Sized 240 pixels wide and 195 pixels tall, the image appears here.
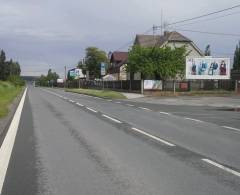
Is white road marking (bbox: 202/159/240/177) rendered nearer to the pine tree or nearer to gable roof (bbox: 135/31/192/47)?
gable roof (bbox: 135/31/192/47)

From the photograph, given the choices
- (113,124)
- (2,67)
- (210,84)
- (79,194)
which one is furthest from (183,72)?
(2,67)

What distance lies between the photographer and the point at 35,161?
33.4 feet

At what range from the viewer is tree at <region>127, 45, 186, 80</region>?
6606 centimetres

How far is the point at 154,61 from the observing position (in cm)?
6662

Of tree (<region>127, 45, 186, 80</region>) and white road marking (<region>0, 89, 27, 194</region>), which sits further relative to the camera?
tree (<region>127, 45, 186, 80</region>)

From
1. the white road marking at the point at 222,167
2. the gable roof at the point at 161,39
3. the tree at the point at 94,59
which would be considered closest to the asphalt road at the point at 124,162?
the white road marking at the point at 222,167

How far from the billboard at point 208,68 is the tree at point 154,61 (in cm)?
468

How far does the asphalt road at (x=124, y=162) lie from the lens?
7.70 metres

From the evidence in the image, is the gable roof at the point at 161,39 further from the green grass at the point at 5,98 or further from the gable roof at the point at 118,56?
the green grass at the point at 5,98

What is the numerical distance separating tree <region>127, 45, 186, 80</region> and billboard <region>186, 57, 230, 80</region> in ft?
15.4

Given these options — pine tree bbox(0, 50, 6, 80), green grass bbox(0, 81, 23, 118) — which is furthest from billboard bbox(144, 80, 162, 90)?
pine tree bbox(0, 50, 6, 80)

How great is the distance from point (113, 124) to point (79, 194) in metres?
12.0

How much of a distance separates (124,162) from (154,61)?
57.0 meters

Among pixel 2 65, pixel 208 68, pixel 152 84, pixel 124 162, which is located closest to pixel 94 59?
pixel 2 65
